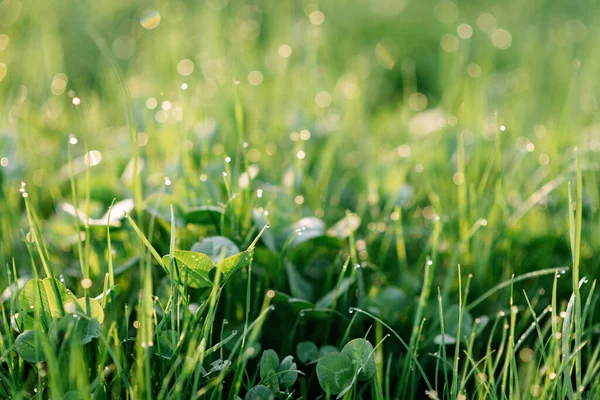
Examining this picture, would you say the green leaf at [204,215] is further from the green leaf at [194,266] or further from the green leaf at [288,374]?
the green leaf at [288,374]

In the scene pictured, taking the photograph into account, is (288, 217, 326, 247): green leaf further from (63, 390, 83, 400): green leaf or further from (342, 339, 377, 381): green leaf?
(63, 390, 83, 400): green leaf

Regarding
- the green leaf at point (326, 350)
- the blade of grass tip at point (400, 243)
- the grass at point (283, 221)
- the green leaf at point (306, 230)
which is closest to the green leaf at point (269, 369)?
the grass at point (283, 221)

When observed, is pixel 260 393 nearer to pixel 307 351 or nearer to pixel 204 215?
pixel 307 351

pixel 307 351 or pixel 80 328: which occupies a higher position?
pixel 80 328

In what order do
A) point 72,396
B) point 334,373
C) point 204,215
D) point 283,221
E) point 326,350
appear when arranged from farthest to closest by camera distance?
point 283,221 < point 204,215 < point 326,350 < point 334,373 < point 72,396

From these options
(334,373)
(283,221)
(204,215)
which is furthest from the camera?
(283,221)

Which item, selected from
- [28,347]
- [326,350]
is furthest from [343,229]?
[28,347]
